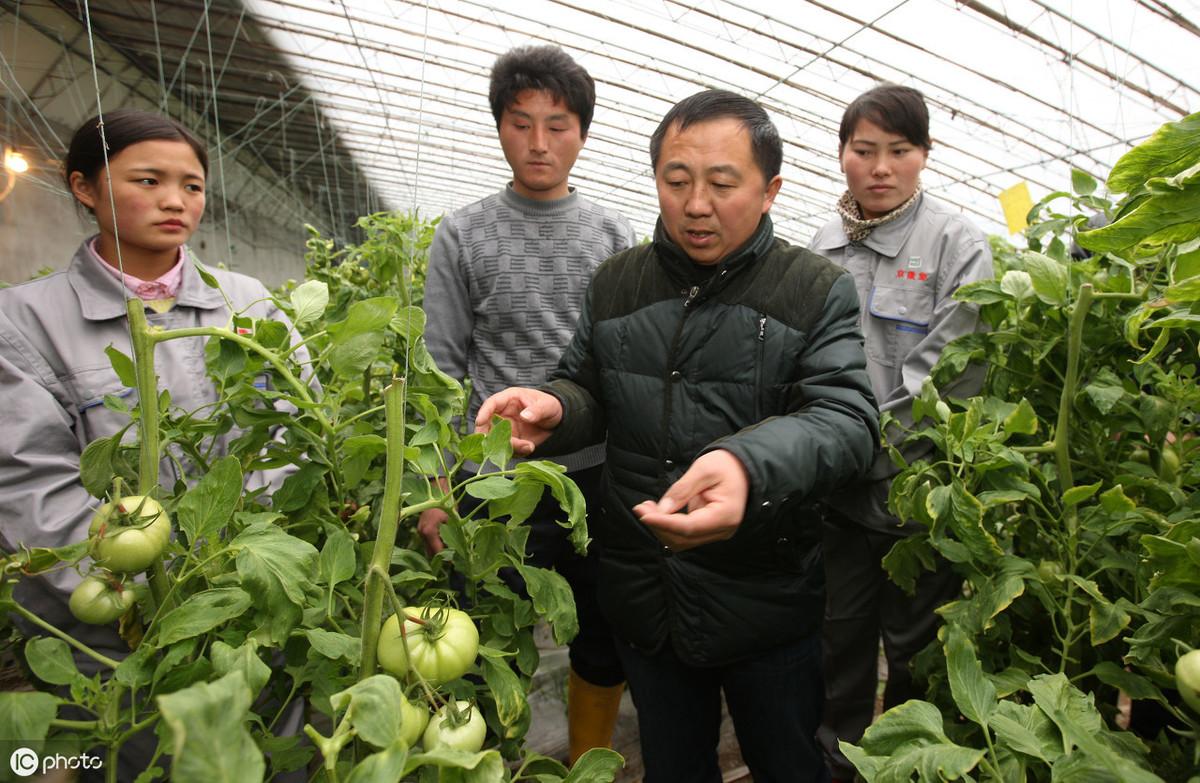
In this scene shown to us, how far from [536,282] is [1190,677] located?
44.5 inches

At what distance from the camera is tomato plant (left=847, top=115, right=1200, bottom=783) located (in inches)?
20.3

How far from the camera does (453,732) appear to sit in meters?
0.46

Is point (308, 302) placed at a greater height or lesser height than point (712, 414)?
greater

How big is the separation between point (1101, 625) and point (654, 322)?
2.12ft

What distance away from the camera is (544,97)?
1308 mm

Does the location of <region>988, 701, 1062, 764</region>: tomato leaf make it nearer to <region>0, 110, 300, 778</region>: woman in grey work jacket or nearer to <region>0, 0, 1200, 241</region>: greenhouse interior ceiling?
<region>0, 110, 300, 778</region>: woman in grey work jacket

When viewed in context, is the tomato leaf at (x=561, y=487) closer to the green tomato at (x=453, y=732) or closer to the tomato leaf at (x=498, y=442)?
the tomato leaf at (x=498, y=442)

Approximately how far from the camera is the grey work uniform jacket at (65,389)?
0.81 meters

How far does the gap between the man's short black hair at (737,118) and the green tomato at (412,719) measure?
764mm

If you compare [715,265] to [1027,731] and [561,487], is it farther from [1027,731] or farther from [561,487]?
[1027,731]

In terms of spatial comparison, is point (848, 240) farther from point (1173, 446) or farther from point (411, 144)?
point (411, 144)

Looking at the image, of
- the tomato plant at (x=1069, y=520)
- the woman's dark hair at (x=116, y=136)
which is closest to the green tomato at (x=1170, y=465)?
the tomato plant at (x=1069, y=520)

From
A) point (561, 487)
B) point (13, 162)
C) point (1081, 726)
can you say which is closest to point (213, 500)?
point (561, 487)

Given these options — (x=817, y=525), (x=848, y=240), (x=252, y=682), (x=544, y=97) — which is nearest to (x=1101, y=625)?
(x=817, y=525)
